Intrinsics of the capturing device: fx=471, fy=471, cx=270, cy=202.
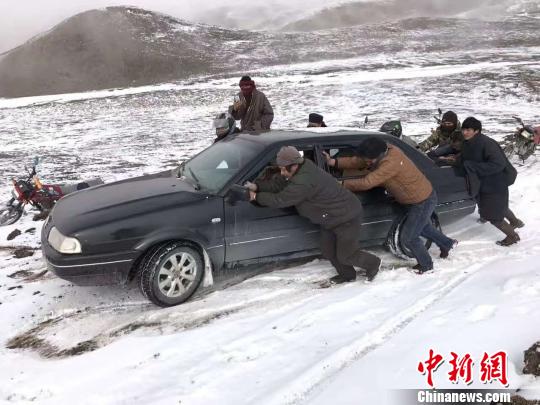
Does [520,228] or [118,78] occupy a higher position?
[118,78]

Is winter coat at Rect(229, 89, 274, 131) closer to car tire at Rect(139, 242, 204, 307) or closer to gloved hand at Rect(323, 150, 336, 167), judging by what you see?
gloved hand at Rect(323, 150, 336, 167)

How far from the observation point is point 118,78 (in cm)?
3575

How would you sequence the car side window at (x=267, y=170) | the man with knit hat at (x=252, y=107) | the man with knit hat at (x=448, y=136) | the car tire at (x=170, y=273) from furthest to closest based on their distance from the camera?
1. the man with knit hat at (x=252, y=107)
2. the man with knit hat at (x=448, y=136)
3. the car side window at (x=267, y=170)
4. the car tire at (x=170, y=273)

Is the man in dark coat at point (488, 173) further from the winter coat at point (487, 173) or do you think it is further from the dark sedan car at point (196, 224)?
the dark sedan car at point (196, 224)

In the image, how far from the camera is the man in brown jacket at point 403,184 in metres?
4.63

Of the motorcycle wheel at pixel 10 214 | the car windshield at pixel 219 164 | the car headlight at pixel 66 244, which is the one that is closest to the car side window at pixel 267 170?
the car windshield at pixel 219 164

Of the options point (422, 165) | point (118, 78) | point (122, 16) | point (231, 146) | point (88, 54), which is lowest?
point (422, 165)

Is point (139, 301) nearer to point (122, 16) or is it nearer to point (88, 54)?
point (88, 54)

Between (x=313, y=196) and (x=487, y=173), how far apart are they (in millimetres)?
2333

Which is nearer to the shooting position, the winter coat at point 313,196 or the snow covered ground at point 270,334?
the snow covered ground at point 270,334

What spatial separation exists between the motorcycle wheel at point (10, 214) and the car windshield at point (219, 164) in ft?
10.9

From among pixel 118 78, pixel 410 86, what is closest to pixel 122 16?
pixel 118 78

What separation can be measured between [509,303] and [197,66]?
33.9 metres

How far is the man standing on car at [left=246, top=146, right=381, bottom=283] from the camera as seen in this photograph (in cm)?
438
